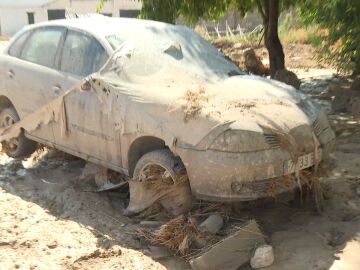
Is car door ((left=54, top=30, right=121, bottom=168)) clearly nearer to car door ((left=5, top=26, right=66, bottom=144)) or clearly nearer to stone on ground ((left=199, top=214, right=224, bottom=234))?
car door ((left=5, top=26, right=66, bottom=144))

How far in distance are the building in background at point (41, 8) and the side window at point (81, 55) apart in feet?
99.0

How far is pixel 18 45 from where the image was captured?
648 centimetres

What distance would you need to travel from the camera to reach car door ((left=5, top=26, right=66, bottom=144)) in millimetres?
5859

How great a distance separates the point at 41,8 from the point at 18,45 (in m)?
30.7

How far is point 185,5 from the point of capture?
1016 cm

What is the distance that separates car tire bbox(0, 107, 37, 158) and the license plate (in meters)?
3.63

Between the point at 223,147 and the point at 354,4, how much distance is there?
3.30m

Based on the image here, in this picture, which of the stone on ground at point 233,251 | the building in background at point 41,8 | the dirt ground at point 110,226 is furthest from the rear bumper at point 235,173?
the building in background at point 41,8

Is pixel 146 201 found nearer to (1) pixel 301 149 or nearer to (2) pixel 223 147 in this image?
(2) pixel 223 147

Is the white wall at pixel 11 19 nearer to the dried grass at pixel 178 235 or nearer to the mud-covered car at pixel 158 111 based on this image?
the mud-covered car at pixel 158 111

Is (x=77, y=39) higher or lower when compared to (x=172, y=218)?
higher

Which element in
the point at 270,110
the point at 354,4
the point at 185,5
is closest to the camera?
the point at 270,110

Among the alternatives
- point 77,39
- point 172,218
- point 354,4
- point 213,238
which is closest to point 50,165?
point 77,39

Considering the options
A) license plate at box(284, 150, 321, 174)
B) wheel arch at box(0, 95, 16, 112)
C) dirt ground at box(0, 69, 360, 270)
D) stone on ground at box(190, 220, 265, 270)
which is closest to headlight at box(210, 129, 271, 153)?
license plate at box(284, 150, 321, 174)
